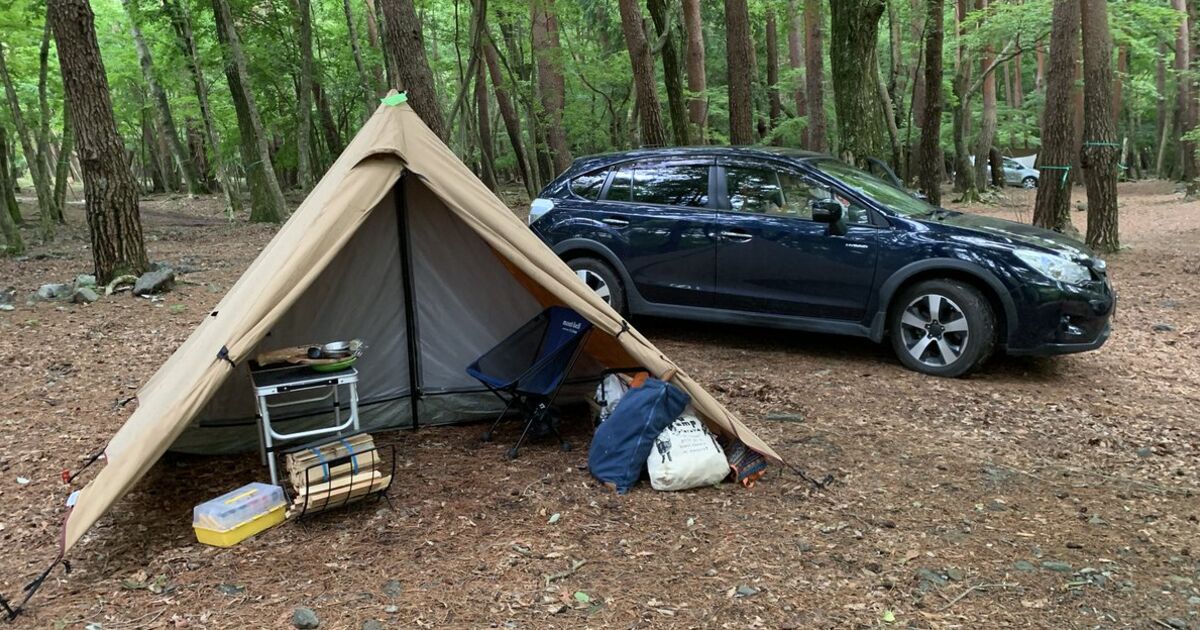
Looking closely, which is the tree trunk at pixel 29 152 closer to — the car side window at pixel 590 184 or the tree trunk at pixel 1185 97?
the car side window at pixel 590 184

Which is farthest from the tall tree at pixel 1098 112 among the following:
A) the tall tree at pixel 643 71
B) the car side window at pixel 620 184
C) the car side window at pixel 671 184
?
the car side window at pixel 620 184

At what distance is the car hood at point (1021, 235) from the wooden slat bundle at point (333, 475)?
4479 millimetres

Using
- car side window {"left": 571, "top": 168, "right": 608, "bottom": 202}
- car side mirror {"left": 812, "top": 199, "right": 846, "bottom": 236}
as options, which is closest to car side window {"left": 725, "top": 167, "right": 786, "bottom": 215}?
car side mirror {"left": 812, "top": 199, "right": 846, "bottom": 236}

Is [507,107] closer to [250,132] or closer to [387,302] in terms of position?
[250,132]

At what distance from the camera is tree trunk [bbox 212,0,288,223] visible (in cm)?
1523

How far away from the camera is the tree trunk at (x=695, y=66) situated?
15.2 metres

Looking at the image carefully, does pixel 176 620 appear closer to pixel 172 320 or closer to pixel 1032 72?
pixel 172 320

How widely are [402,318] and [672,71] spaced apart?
28.7ft

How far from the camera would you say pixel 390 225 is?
480cm

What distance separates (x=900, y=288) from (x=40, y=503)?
571cm

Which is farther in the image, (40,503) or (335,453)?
(40,503)

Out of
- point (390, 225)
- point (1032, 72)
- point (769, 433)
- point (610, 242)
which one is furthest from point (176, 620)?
point (1032, 72)

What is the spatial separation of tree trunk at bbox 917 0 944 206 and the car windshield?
7.92m

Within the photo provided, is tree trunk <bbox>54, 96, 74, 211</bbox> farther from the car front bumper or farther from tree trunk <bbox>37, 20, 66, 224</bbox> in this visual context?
the car front bumper
